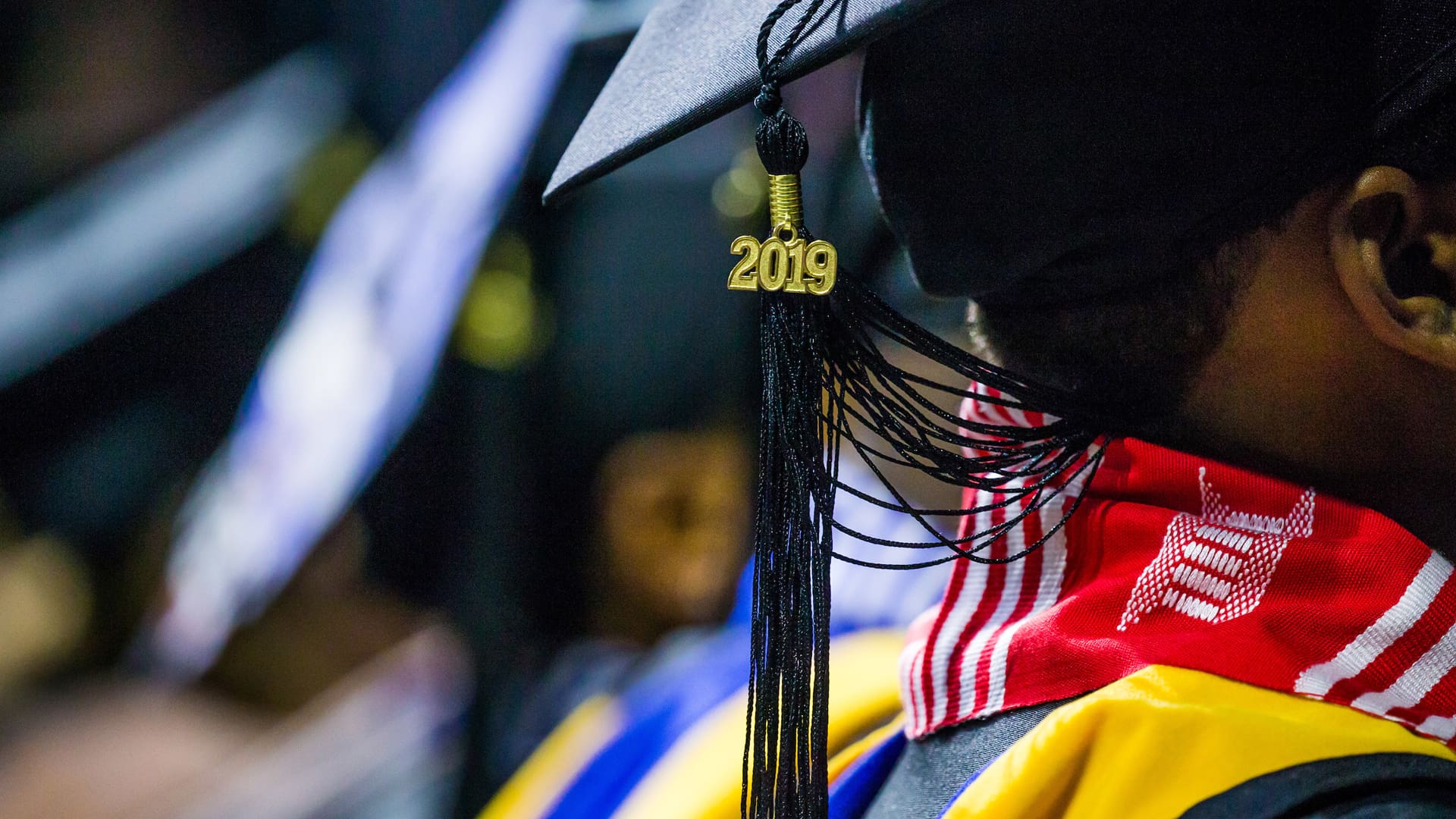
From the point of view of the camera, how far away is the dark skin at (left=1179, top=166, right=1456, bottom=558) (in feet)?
1.74

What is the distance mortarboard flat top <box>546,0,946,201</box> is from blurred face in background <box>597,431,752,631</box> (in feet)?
4.64

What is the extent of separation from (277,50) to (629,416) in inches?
45.0

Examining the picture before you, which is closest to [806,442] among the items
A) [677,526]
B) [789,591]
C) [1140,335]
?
[789,591]

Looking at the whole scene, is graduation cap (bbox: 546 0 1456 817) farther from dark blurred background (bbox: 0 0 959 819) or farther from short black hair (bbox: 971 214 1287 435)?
dark blurred background (bbox: 0 0 959 819)

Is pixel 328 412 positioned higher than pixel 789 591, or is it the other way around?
pixel 328 412

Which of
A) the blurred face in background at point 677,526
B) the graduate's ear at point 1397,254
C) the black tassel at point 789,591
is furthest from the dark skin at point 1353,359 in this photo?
the blurred face in background at point 677,526

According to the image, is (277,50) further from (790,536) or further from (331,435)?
(790,536)

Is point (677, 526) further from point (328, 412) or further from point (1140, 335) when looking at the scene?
point (1140, 335)

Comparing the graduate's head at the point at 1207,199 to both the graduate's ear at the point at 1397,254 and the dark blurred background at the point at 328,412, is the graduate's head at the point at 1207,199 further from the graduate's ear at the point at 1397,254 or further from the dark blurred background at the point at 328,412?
the dark blurred background at the point at 328,412

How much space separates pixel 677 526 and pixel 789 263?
164 cm

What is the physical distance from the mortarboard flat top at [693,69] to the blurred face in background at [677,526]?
55.7 inches

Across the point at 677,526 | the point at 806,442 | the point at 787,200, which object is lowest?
the point at 677,526

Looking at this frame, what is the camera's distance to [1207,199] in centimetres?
52

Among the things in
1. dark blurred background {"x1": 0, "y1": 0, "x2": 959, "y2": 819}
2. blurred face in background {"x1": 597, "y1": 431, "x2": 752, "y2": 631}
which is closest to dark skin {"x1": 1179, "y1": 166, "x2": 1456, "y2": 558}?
dark blurred background {"x1": 0, "y1": 0, "x2": 959, "y2": 819}
